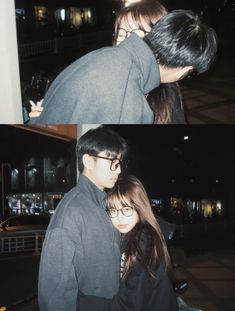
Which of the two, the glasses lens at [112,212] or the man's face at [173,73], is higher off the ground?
the man's face at [173,73]

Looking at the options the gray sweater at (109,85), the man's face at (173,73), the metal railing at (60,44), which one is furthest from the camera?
the metal railing at (60,44)

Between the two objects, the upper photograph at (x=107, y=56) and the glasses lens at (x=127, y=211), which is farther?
the glasses lens at (x=127, y=211)

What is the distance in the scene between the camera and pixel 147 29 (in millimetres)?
1159

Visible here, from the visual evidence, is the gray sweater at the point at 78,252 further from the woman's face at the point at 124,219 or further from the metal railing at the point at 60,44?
the metal railing at the point at 60,44

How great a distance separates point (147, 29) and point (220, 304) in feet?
3.30

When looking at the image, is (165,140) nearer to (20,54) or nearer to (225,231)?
(225,231)

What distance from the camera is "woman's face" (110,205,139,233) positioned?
1203 millimetres

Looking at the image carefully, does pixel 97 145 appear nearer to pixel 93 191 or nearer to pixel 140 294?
pixel 93 191

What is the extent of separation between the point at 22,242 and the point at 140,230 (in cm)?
40

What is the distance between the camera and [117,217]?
1.21 m

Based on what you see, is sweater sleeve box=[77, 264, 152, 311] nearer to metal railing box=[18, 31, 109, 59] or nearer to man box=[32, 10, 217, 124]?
man box=[32, 10, 217, 124]

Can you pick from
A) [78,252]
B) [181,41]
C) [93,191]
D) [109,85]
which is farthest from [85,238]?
[181,41]

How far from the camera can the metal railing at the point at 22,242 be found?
122 cm

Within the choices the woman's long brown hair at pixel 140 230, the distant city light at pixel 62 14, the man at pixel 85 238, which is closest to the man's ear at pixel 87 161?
the man at pixel 85 238
